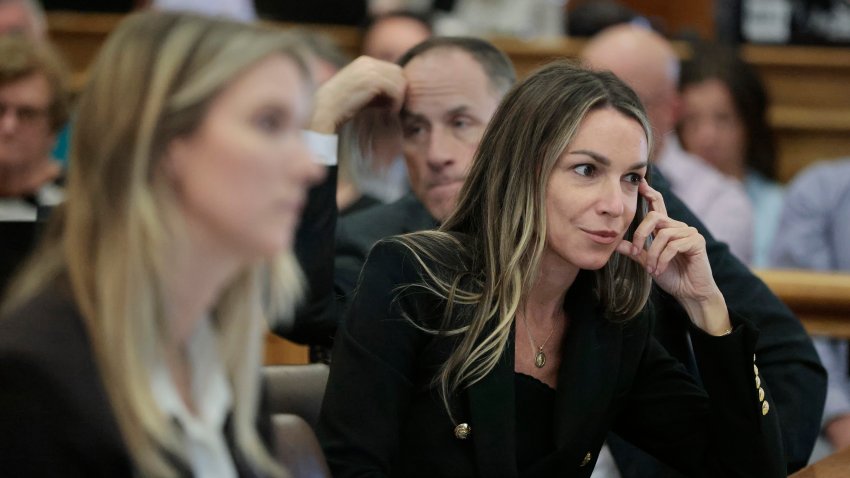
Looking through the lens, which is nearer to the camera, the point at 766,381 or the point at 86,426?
the point at 86,426

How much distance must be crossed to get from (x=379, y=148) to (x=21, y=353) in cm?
177

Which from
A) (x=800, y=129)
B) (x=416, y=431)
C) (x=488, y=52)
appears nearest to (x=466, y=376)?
(x=416, y=431)

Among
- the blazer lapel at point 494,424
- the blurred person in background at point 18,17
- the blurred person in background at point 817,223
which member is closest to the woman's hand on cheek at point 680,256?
the blazer lapel at point 494,424

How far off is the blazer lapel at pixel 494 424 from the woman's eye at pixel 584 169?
1.07 feet

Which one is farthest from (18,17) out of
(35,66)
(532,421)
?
(532,421)

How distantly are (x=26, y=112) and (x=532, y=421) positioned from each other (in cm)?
196

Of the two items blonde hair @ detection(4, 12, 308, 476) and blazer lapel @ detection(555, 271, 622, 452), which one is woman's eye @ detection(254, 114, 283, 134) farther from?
blazer lapel @ detection(555, 271, 622, 452)

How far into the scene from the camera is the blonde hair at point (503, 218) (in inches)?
78.4

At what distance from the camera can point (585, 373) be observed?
6.87ft

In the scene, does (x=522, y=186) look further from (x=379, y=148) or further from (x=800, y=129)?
(x=800, y=129)

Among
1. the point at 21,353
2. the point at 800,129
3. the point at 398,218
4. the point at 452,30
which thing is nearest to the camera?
the point at 21,353

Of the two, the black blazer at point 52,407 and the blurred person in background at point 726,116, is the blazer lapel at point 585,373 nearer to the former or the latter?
the black blazer at point 52,407

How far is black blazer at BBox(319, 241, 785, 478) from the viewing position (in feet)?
6.39

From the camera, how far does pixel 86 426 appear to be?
119 centimetres
